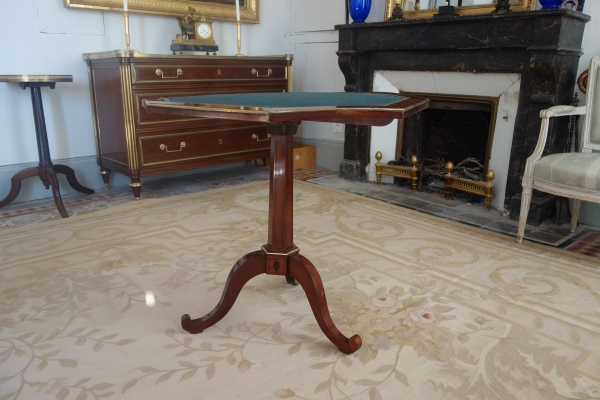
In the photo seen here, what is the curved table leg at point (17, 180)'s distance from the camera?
3.13m

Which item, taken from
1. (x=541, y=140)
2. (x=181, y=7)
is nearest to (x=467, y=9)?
(x=541, y=140)

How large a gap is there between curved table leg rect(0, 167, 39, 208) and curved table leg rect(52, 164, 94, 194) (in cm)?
13

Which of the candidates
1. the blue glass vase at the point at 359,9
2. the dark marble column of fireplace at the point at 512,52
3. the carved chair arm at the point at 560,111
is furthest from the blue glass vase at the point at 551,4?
the blue glass vase at the point at 359,9

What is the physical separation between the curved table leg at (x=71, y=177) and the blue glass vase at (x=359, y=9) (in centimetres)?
253

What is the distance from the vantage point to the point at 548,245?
8.45 ft

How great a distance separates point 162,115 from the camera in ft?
10.8

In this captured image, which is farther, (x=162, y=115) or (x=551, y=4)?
(x=162, y=115)

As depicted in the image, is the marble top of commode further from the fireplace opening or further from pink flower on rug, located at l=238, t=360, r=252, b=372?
the fireplace opening

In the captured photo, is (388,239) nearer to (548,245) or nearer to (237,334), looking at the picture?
(548,245)

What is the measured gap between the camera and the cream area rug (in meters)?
1.41

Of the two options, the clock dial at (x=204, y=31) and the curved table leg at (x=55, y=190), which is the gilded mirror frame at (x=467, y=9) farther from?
the curved table leg at (x=55, y=190)

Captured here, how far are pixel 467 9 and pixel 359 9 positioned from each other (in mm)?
854

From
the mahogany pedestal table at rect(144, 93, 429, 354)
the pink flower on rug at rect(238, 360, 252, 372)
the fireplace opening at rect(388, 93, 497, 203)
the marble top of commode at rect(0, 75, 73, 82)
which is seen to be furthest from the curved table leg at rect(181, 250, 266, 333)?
the fireplace opening at rect(388, 93, 497, 203)

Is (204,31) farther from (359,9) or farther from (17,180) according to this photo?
(17,180)
